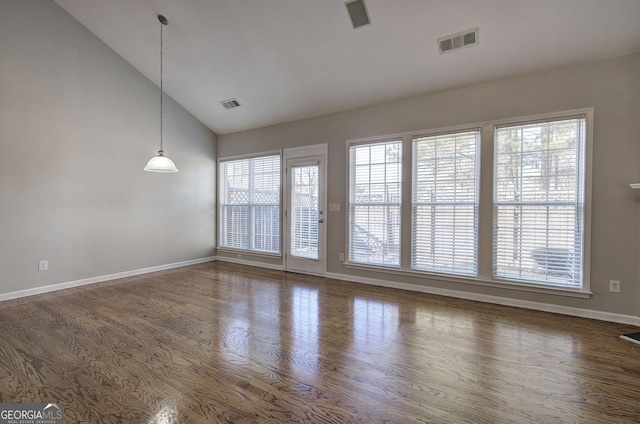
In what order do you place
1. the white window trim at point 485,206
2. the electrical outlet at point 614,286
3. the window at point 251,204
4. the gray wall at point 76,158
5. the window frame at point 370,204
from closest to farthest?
the electrical outlet at point 614,286, the white window trim at point 485,206, the gray wall at point 76,158, the window frame at point 370,204, the window at point 251,204

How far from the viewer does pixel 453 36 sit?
3.18 metres

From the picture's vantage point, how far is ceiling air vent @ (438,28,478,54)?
10.2 ft

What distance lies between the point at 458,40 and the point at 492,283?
2.90 meters

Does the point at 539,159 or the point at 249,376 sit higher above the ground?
the point at 539,159

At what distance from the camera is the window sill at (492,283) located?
321 cm

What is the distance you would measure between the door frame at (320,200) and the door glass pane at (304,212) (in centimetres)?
9

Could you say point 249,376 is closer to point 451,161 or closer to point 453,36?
point 451,161

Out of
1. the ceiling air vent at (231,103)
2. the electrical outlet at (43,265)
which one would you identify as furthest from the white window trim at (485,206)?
the electrical outlet at (43,265)

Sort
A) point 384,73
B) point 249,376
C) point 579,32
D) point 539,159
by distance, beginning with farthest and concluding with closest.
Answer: point 384,73 < point 539,159 < point 579,32 < point 249,376

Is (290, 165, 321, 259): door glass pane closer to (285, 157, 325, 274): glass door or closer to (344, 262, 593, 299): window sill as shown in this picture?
(285, 157, 325, 274): glass door

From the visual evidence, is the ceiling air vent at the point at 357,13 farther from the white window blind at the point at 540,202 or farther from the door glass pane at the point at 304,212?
the door glass pane at the point at 304,212

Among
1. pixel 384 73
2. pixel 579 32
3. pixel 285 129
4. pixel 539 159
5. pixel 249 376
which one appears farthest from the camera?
pixel 285 129

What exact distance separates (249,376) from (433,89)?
396cm

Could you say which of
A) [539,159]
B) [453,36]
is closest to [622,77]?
[539,159]
